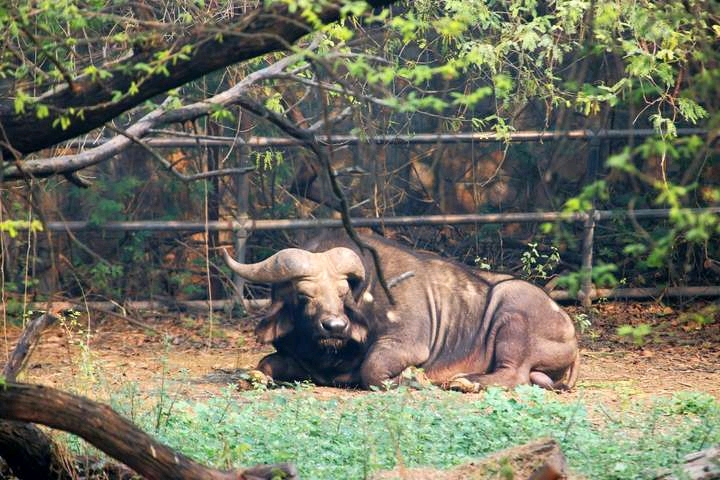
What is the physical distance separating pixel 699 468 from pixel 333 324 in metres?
3.88

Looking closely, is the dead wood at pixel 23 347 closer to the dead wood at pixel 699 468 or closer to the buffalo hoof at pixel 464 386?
the dead wood at pixel 699 468

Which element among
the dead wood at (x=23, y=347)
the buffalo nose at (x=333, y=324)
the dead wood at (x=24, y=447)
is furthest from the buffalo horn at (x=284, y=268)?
the dead wood at (x=24, y=447)

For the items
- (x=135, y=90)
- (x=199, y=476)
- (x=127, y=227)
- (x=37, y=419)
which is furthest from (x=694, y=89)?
(x=127, y=227)

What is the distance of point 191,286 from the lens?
36.7 feet

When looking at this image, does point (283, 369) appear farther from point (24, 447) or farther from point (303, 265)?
point (24, 447)

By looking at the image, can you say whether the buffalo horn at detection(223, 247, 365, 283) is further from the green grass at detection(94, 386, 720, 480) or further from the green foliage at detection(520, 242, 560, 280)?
the green foliage at detection(520, 242, 560, 280)

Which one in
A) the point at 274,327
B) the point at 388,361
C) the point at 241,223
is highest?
the point at 241,223

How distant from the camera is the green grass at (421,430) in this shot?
221 inches

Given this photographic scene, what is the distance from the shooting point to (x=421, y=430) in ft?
21.0

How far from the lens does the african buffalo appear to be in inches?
340

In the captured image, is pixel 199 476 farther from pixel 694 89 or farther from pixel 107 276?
pixel 107 276

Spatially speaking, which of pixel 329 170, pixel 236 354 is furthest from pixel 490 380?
pixel 329 170

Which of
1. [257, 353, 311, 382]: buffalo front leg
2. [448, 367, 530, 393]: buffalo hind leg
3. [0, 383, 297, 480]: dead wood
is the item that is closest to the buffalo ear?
[257, 353, 311, 382]: buffalo front leg

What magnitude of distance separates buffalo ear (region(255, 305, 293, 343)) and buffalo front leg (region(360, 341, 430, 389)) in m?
0.61
